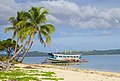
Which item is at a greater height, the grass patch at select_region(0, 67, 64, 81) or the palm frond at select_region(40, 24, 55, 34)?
the palm frond at select_region(40, 24, 55, 34)

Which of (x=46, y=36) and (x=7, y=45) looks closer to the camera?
(x=46, y=36)

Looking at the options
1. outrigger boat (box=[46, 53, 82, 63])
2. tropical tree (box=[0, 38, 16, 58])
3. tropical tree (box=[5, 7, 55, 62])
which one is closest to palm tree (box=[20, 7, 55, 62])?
tropical tree (box=[5, 7, 55, 62])

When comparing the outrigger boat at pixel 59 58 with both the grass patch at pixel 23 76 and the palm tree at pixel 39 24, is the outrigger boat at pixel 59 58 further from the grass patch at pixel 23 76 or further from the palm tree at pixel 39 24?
the grass patch at pixel 23 76

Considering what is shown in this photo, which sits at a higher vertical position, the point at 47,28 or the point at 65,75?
the point at 47,28

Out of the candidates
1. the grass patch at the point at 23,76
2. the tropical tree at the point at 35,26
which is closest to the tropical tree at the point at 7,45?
the tropical tree at the point at 35,26

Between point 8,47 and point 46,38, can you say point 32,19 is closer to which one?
point 46,38

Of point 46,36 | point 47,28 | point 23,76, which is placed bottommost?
point 23,76

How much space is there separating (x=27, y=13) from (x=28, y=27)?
2698mm

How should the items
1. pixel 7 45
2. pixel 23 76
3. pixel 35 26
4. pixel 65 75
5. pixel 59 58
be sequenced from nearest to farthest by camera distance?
pixel 23 76
pixel 65 75
pixel 35 26
pixel 7 45
pixel 59 58

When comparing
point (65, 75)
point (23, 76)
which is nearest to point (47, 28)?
point (65, 75)

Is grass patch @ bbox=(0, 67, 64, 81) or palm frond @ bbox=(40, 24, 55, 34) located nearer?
grass patch @ bbox=(0, 67, 64, 81)

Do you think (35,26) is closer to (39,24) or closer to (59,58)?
(39,24)

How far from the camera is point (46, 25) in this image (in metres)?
52.5

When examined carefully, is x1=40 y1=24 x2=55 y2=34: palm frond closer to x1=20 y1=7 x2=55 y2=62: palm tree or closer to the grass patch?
x1=20 y1=7 x2=55 y2=62: palm tree
